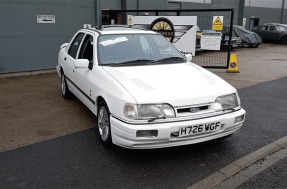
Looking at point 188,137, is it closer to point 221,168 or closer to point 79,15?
point 221,168

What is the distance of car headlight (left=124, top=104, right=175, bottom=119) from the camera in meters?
3.31

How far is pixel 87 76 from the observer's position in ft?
15.0

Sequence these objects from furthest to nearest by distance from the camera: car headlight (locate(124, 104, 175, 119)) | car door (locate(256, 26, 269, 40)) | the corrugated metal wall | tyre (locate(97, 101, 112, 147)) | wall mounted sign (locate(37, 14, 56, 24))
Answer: car door (locate(256, 26, 269, 40)), wall mounted sign (locate(37, 14, 56, 24)), the corrugated metal wall, tyre (locate(97, 101, 112, 147)), car headlight (locate(124, 104, 175, 119))

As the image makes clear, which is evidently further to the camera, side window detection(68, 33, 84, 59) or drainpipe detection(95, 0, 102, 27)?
drainpipe detection(95, 0, 102, 27)

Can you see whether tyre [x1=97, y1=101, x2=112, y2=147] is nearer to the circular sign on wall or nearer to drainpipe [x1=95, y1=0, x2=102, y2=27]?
the circular sign on wall

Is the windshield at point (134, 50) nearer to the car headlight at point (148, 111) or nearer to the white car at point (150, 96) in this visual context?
the white car at point (150, 96)

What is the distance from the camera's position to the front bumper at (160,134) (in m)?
3.26

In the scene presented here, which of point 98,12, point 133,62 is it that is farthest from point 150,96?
point 98,12

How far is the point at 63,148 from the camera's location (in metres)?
4.00

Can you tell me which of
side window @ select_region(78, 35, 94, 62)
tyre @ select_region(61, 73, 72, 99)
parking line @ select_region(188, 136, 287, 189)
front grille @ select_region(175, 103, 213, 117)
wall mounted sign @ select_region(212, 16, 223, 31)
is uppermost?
wall mounted sign @ select_region(212, 16, 223, 31)

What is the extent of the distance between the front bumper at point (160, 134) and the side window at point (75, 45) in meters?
2.42

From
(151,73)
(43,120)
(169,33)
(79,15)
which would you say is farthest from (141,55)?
(79,15)

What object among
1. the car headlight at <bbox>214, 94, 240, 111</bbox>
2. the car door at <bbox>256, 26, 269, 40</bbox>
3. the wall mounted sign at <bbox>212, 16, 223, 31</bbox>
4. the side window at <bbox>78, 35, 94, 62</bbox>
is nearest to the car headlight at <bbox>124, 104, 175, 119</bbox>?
the car headlight at <bbox>214, 94, 240, 111</bbox>

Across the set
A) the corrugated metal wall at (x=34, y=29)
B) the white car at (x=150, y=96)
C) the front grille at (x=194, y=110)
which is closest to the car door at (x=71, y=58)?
the white car at (x=150, y=96)
